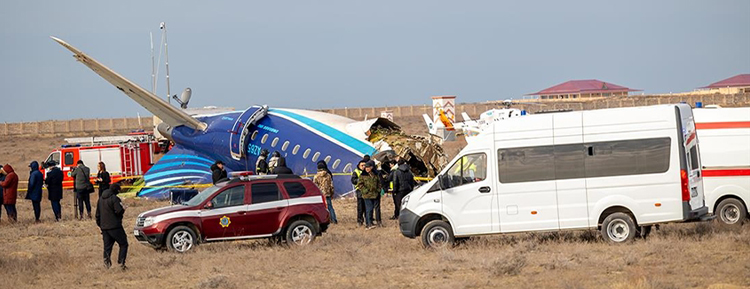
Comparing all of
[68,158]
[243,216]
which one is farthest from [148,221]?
[68,158]

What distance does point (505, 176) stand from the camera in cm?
1912

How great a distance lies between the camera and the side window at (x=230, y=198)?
21.4 metres

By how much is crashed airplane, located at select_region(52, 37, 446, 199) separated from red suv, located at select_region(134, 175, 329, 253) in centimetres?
941

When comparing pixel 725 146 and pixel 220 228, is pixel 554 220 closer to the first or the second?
pixel 725 146

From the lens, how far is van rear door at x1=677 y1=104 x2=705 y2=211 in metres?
18.2

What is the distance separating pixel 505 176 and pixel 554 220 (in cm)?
115

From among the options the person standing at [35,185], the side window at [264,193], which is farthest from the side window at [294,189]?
the person standing at [35,185]

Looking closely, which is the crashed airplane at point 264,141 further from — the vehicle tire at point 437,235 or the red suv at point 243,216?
the vehicle tire at point 437,235

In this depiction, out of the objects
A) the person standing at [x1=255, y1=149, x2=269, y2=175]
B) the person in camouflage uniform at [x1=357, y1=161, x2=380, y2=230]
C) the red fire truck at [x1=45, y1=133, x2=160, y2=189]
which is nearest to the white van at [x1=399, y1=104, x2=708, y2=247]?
the person in camouflage uniform at [x1=357, y1=161, x2=380, y2=230]

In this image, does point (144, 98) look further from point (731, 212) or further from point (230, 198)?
point (731, 212)

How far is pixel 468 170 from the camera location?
19.5 metres

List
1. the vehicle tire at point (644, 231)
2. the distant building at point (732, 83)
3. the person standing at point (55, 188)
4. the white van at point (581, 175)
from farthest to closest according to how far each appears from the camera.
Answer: the distant building at point (732, 83) < the person standing at point (55, 188) < the vehicle tire at point (644, 231) < the white van at point (581, 175)

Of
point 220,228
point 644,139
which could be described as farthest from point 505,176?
point 220,228

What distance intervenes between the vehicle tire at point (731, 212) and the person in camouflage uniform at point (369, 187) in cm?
768
